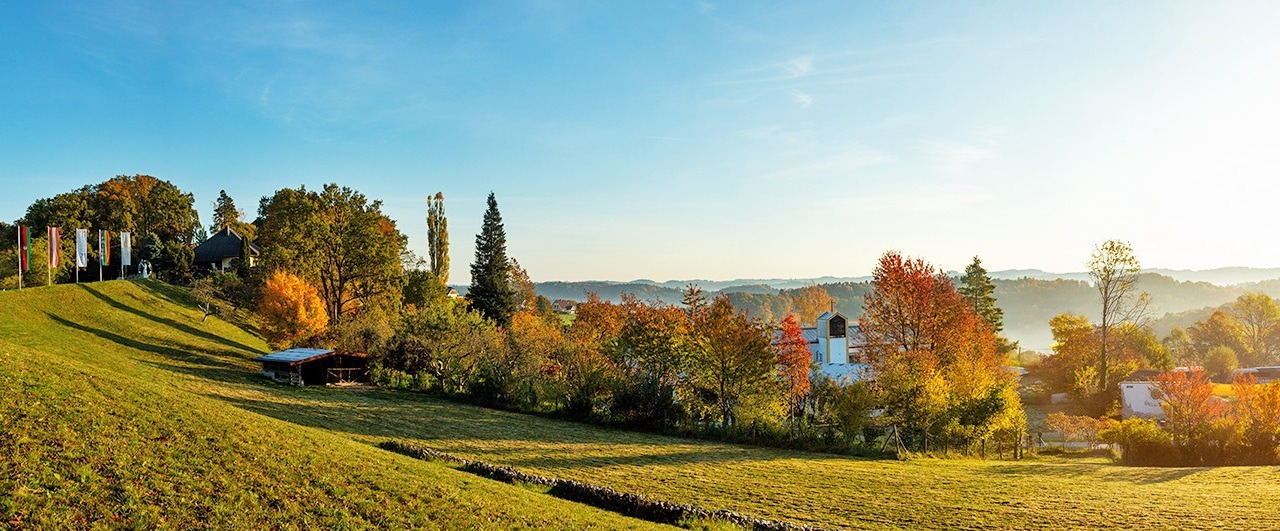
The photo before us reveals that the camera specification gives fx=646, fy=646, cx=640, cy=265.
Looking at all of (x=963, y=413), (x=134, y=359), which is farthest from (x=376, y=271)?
(x=963, y=413)

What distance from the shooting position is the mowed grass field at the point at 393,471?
1134 centimetres

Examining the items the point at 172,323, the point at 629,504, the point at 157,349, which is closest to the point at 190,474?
the point at 629,504

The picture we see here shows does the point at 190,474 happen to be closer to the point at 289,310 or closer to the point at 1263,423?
the point at 289,310

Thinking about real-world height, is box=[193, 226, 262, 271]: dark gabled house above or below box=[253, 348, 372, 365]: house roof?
above

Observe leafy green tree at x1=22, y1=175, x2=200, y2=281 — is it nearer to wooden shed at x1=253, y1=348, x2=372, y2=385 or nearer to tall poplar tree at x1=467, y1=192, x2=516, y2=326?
tall poplar tree at x1=467, y1=192, x2=516, y2=326

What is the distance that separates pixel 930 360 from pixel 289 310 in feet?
146

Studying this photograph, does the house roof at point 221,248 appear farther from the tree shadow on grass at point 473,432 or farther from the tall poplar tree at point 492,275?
the tree shadow on grass at point 473,432

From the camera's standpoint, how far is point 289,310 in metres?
48.2

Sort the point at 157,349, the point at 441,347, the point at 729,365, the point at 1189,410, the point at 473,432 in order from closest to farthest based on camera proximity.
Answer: the point at 473,432 < the point at 1189,410 < the point at 729,365 < the point at 157,349 < the point at 441,347

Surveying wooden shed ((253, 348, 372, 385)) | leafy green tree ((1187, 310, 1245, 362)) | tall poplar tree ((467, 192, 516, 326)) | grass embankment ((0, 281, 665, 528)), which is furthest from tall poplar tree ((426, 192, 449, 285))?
leafy green tree ((1187, 310, 1245, 362))

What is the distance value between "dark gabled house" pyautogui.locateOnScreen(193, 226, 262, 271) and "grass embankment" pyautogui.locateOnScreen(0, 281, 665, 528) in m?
61.7

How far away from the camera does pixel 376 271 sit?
5816 cm

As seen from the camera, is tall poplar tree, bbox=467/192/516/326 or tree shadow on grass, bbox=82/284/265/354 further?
tall poplar tree, bbox=467/192/516/326

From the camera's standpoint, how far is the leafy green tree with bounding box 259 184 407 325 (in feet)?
184
